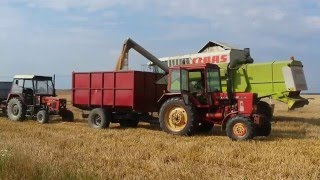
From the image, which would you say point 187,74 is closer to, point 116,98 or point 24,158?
point 116,98

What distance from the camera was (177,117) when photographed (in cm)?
1270

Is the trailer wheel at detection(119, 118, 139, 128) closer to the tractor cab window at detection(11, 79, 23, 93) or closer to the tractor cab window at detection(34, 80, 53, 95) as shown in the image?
the tractor cab window at detection(34, 80, 53, 95)

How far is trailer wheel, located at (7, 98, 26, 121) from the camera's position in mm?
17408

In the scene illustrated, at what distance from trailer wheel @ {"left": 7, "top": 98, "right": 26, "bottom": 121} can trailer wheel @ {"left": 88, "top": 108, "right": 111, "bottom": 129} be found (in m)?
3.79

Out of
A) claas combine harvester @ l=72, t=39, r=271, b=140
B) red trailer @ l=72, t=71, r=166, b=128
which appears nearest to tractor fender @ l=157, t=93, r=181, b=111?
claas combine harvester @ l=72, t=39, r=271, b=140

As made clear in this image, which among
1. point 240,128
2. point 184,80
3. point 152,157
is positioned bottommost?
point 152,157

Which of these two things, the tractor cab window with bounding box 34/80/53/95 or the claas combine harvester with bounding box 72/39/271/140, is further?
the tractor cab window with bounding box 34/80/53/95

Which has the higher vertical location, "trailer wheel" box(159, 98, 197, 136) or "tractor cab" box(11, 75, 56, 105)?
"tractor cab" box(11, 75, 56, 105)

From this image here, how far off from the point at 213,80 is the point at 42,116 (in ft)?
22.9

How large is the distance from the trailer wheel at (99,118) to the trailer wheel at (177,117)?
2341mm

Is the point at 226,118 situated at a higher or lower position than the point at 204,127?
higher

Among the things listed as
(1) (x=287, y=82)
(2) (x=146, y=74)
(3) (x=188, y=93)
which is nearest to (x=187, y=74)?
(3) (x=188, y=93)

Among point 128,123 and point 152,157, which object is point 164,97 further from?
point 152,157

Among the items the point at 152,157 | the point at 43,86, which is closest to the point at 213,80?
the point at 152,157
